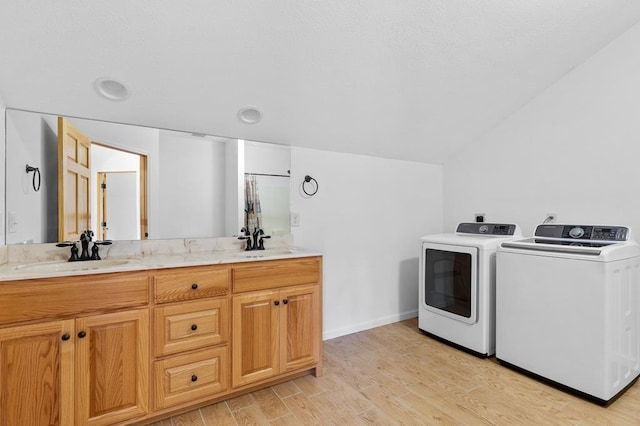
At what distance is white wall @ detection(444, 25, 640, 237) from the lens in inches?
90.8

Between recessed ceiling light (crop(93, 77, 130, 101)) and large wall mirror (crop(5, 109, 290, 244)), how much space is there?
23 cm

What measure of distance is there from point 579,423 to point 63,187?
318 cm

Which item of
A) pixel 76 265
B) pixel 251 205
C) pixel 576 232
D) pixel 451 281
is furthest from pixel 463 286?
pixel 76 265

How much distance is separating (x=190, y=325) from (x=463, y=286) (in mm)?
2044

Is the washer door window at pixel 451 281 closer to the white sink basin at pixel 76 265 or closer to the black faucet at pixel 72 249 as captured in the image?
the white sink basin at pixel 76 265

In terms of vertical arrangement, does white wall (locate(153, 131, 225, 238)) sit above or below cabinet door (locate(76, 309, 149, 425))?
above

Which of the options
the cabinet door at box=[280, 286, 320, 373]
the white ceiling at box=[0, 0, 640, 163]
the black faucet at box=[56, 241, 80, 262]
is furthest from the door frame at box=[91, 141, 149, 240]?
the cabinet door at box=[280, 286, 320, 373]

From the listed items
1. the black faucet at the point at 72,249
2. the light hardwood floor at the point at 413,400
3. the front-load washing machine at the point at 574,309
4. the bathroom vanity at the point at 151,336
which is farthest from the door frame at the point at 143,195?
the front-load washing machine at the point at 574,309

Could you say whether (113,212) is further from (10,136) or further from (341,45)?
(341,45)

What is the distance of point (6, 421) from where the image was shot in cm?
137

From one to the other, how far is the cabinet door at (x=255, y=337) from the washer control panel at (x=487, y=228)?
200 cm

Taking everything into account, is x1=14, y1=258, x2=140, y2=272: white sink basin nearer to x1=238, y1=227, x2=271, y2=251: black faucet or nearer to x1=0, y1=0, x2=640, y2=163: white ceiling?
x1=238, y1=227, x2=271, y2=251: black faucet

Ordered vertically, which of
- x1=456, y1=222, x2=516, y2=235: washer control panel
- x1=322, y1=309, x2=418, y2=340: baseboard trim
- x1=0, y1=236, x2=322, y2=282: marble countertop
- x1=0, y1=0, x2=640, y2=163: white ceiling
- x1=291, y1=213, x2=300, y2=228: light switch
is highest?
x1=0, y1=0, x2=640, y2=163: white ceiling

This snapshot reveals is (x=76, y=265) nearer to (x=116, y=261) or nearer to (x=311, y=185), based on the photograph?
(x=116, y=261)
